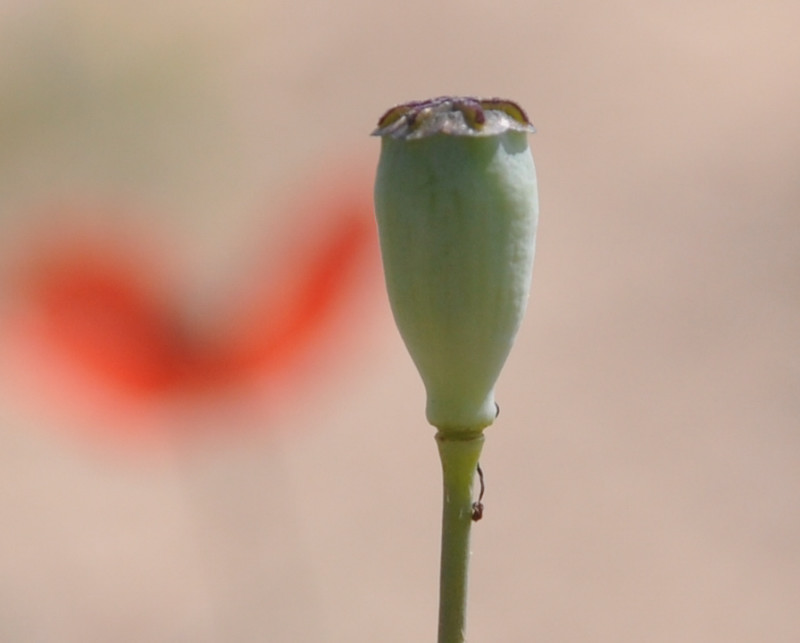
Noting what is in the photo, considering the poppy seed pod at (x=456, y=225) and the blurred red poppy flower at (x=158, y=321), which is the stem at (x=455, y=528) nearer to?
the poppy seed pod at (x=456, y=225)

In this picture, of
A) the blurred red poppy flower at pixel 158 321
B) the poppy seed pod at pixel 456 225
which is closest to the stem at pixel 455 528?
the poppy seed pod at pixel 456 225

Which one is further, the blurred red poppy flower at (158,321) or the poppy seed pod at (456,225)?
the blurred red poppy flower at (158,321)

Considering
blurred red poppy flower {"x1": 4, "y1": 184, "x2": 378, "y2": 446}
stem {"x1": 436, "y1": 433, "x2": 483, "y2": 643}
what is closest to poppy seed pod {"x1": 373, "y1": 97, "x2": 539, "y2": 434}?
stem {"x1": 436, "y1": 433, "x2": 483, "y2": 643}

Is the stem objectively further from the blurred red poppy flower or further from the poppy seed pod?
the blurred red poppy flower

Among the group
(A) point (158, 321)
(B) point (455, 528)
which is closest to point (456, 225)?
(B) point (455, 528)

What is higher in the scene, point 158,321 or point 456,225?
point 456,225

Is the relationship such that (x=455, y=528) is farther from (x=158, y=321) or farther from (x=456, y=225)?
(x=158, y=321)
